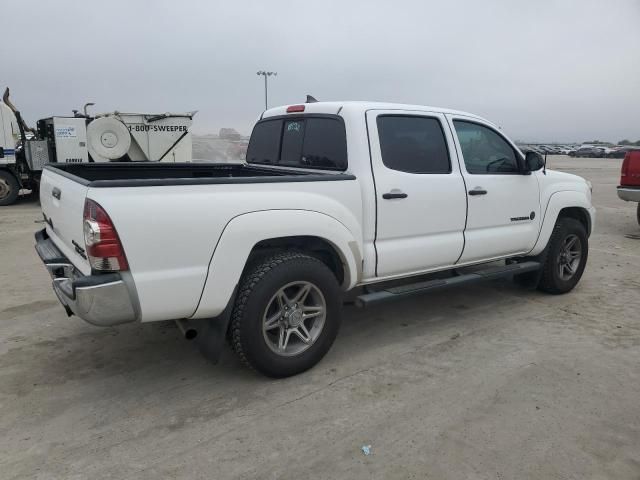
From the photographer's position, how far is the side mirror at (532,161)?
16.3ft

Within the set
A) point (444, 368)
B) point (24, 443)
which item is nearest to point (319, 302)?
point (444, 368)

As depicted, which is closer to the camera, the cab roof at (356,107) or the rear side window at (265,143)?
the cab roof at (356,107)

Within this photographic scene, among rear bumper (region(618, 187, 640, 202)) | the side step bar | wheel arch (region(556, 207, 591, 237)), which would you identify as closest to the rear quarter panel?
the side step bar

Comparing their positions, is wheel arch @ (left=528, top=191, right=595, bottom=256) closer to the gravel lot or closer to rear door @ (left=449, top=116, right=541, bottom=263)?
rear door @ (left=449, top=116, right=541, bottom=263)

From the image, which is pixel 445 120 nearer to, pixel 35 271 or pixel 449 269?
pixel 449 269

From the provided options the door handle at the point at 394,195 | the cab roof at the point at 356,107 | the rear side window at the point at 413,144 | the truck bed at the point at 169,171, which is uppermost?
the cab roof at the point at 356,107

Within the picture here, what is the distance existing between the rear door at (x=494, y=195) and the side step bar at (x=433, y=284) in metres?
0.15

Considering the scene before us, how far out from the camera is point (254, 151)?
5.18 meters

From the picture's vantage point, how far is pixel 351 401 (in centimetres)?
338

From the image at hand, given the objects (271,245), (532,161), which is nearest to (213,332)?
(271,245)

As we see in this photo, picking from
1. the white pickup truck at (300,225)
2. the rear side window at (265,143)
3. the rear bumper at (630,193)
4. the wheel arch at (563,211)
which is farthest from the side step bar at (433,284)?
the rear bumper at (630,193)

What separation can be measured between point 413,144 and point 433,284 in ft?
3.92

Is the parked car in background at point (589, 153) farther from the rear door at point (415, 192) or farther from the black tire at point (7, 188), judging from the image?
the rear door at point (415, 192)

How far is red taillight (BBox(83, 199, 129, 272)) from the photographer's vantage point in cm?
281
